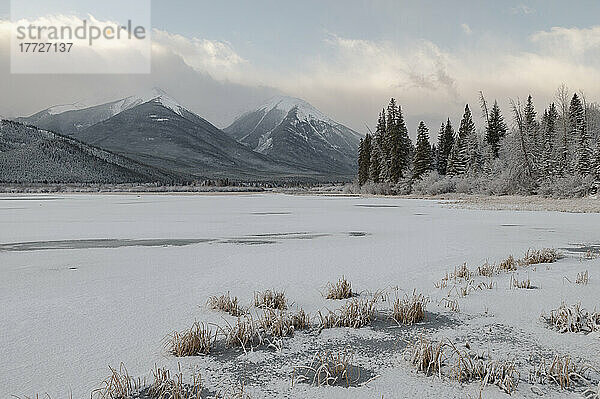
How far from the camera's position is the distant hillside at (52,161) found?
410 feet

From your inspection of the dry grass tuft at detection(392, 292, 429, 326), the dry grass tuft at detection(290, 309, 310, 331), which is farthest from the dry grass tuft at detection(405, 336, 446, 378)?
the dry grass tuft at detection(290, 309, 310, 331)

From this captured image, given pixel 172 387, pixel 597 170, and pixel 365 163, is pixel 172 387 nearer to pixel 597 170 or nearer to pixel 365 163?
pixel 597 170

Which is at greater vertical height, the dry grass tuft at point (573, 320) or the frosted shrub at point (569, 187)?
→ the frosted shrub at point (569, 187)

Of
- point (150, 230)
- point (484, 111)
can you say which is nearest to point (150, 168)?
point (484, 111)

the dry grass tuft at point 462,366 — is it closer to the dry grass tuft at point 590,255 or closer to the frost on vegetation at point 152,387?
the frost on vegetation at point 152,387

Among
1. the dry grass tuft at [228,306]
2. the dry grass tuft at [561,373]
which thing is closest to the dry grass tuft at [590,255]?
the dry grass tuft at [561,373]

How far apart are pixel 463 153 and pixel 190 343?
6925 cm

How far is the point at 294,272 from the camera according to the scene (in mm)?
9922

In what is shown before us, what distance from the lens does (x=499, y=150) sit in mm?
71812

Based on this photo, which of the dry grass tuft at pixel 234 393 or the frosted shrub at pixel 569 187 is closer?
the dry grass tuft at pixel 234 393

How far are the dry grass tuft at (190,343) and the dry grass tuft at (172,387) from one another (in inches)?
25.7

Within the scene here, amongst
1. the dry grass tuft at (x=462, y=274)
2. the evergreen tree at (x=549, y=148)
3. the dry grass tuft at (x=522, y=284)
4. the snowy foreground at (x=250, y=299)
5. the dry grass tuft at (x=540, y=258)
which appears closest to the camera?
the snowy foreground at (x=250, y=299)

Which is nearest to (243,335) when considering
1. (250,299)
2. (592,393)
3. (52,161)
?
(250,299)

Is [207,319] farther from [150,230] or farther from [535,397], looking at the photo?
[150,230]
